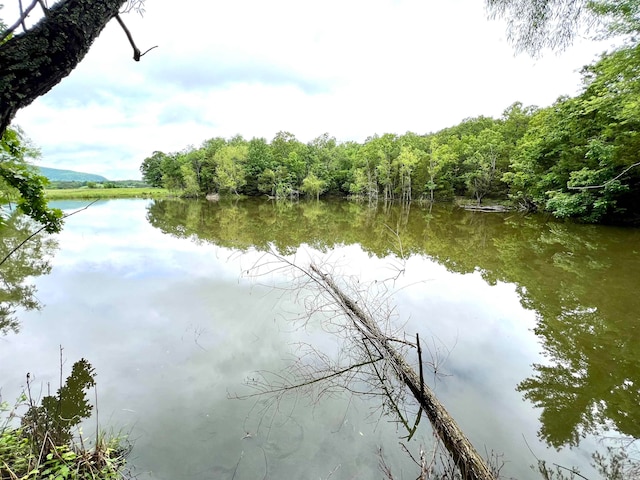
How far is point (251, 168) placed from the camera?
50.3m

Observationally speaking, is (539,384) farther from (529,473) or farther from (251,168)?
(251,168)

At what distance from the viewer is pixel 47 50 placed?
1.40 m

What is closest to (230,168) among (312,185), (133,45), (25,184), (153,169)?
(312,185)

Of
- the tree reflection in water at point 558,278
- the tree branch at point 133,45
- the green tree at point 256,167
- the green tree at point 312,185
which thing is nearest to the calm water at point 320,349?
the tree reflection in water at point 558,278

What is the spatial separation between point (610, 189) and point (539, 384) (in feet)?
52.8

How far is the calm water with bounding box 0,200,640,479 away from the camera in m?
2.99

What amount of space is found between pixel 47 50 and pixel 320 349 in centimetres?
441

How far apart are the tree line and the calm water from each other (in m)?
2.61

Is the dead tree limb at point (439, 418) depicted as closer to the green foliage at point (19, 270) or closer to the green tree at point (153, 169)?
the green foliage at point (19, 270)

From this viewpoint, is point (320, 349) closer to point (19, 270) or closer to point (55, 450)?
point (55, 450)

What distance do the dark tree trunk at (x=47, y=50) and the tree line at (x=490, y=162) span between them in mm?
3531

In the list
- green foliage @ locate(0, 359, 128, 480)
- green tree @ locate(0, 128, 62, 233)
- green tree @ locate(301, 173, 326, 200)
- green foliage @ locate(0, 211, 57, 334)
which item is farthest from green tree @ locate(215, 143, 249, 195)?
green foliage @ locate(0, 359, 128, 480)

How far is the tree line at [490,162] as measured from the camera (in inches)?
551

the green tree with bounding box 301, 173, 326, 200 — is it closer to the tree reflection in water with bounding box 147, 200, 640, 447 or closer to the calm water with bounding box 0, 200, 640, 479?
the tree reflection in water with bounding box 147, 200, 640, 447
